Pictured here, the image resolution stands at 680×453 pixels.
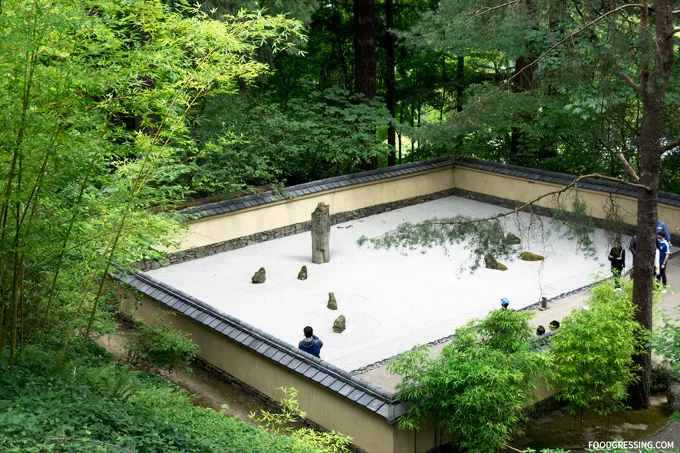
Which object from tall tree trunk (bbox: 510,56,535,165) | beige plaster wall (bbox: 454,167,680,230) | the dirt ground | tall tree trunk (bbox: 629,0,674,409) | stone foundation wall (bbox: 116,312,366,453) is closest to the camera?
tall tree trunk (bbox: 629,0,674,409)

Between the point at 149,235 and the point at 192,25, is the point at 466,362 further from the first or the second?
the point at 192,25

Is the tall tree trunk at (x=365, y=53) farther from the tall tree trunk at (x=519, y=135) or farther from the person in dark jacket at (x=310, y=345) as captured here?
the person in dark jacket at (x=310, y=345)

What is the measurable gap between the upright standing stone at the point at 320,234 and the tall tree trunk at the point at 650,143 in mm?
6248

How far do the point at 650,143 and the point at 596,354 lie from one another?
2.50 m

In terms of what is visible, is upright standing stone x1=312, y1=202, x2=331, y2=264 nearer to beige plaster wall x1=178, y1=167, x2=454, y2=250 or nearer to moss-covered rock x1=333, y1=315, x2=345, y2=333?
beige plaster wall x1=178, y1=167, x2=454, y2=250

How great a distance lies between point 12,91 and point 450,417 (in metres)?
5.19

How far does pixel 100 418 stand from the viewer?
19.8 ft

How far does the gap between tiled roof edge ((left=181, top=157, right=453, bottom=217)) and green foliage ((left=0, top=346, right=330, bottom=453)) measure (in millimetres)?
6671

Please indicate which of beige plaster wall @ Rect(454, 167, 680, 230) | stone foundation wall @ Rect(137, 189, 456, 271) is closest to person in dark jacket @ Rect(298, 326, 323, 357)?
stone foundation wall @ Rect(137, 189, 456, 271)

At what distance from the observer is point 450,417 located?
8.33m

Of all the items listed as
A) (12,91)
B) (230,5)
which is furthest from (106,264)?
(230,5)

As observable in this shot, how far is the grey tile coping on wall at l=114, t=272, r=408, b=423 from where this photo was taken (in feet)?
28.5

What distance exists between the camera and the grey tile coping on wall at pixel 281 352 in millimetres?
8688

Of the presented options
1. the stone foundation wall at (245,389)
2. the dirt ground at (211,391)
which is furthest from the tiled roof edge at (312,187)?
Result: the dirt ground at (211,391)
